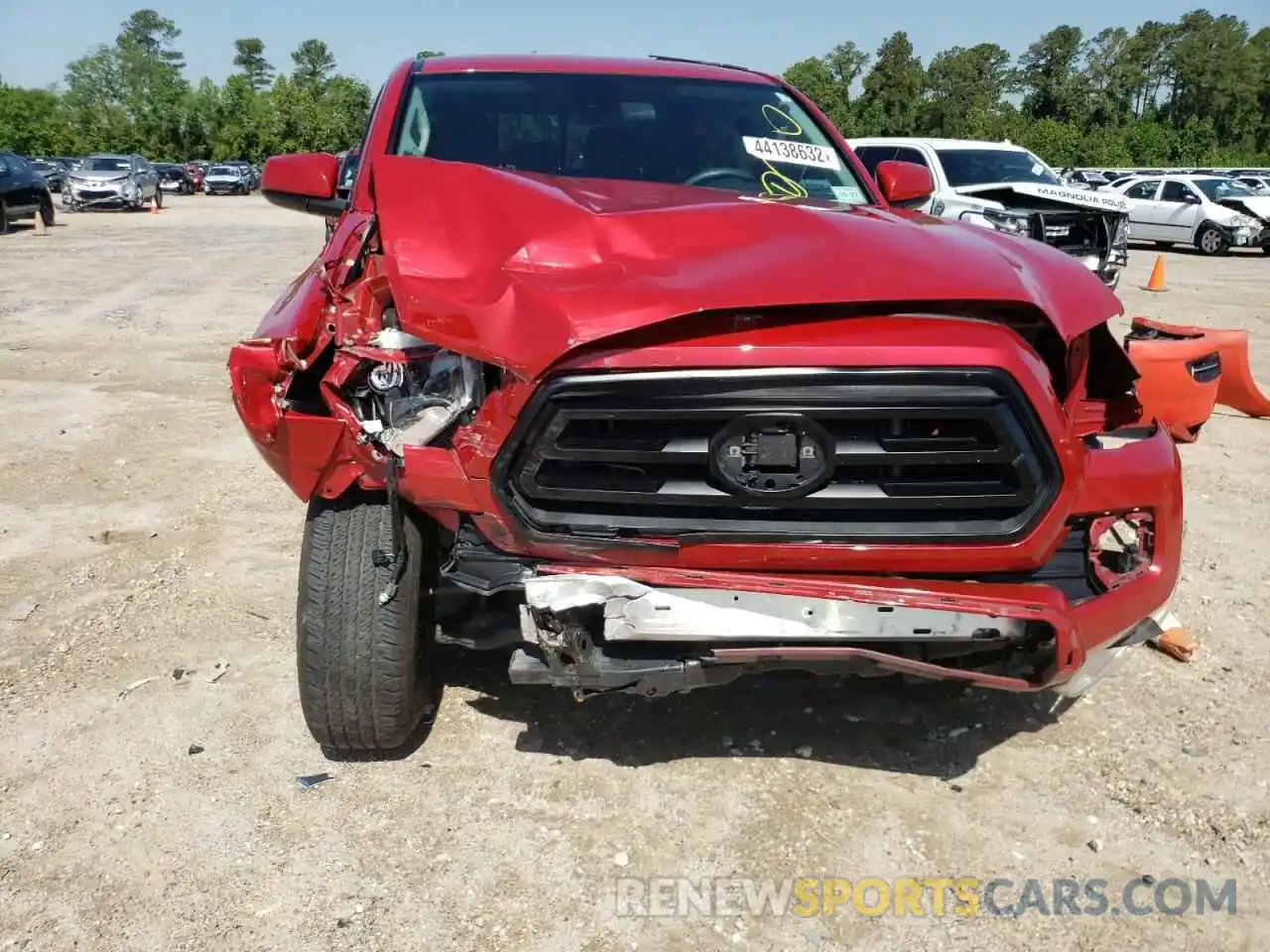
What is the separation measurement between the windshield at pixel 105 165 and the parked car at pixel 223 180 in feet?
47.1

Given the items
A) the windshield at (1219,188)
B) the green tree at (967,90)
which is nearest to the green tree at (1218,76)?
the green tree at (967,90)

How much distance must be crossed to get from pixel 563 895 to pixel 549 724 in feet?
2.46

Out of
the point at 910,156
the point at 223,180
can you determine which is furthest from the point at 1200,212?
the point at 223,180

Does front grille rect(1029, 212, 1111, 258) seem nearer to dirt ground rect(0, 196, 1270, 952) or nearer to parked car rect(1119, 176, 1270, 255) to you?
dirt ground rect(0, 196, 1270, 952)

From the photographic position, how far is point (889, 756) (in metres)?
3.05

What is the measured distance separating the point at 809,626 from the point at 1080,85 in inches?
2972

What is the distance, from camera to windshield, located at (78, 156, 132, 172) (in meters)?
30.2

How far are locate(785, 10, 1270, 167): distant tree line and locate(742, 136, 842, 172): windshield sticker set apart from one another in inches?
2348

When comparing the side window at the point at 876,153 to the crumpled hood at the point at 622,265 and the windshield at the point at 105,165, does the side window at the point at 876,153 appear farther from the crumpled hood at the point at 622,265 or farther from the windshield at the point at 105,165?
the windshield at the point at 105,165

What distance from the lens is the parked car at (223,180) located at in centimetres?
4509

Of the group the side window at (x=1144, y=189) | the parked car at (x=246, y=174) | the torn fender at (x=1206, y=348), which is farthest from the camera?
the parked car at (x=246, y=174)

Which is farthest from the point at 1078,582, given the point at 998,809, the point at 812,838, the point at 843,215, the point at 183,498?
the point at 183,498

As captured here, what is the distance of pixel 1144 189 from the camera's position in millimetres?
21406

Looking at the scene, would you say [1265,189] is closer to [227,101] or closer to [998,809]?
[998,809]
